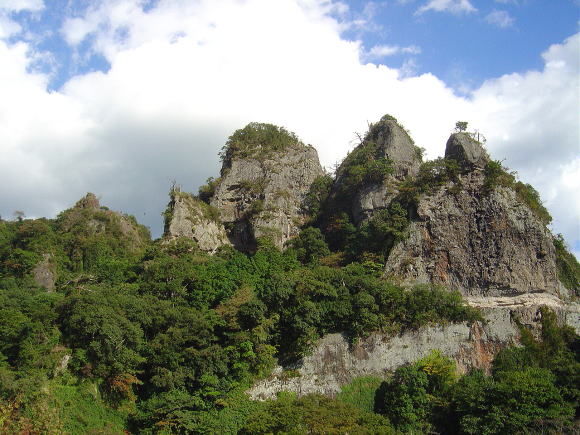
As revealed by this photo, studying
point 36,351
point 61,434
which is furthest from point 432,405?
point 36,351

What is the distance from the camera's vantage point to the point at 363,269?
37625mm

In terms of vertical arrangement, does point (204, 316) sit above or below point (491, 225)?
below

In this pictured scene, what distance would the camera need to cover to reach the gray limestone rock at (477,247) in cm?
3666

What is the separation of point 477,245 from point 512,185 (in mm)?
5140

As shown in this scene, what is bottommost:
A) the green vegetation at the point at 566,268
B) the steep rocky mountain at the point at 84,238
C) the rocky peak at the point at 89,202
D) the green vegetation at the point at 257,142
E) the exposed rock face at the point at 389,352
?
the exposed rock face at the point at 389,352

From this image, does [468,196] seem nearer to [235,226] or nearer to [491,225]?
[491,225]

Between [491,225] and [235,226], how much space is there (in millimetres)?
20682

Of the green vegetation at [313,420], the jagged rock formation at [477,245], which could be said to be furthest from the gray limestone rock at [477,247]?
the green vegetation at [313,420]

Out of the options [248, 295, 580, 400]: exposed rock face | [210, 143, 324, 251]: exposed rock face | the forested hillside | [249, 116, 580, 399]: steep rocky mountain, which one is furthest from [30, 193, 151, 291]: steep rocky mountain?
[248, 295, 580, 400]: exposed rock face

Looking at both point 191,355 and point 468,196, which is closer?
point 191,355

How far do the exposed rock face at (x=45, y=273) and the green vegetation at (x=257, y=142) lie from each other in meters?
18.2

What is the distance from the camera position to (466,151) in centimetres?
4128

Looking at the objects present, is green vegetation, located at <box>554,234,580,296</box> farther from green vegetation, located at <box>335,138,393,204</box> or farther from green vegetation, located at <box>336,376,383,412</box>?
green vegetation, located at <box>336,376,383,412</box>

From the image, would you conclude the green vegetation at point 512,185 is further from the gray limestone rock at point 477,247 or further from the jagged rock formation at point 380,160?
the jagged rock formation at point 380,160
